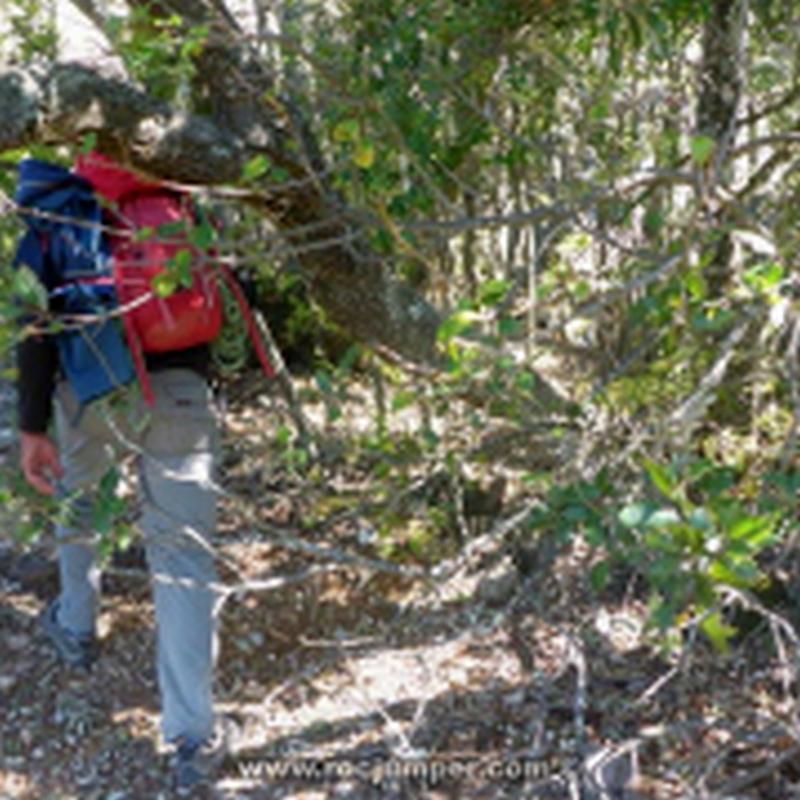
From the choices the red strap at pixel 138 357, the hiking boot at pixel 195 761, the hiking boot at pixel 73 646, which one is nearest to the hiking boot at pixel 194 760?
the hiking boot at pixel 195 761

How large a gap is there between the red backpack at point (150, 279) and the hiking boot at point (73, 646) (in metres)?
1.10

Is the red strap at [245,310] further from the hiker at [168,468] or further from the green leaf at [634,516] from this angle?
the green leaf at [634,516]

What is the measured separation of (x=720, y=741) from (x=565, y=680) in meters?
0.54

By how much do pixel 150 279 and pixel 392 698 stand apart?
1498mm

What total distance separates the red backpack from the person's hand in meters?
0.37

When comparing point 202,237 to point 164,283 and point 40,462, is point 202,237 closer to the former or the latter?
point 164,283

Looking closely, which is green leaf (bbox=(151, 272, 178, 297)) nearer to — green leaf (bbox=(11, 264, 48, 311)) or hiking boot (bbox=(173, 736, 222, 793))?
green leaf (bbox=(11, 264, 48, 311))

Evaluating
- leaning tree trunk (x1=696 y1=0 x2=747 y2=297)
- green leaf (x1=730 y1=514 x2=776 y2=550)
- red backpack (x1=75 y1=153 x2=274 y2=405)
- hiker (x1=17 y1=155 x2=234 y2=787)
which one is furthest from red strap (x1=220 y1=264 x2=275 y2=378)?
green leaf (x1=730 y1=514 x2=776 y2=550)

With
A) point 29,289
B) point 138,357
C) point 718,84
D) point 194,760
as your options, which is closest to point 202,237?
point 29,289

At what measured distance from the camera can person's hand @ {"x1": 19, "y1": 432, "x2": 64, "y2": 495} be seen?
3.05 metres

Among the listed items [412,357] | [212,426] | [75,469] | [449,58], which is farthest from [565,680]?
[449,58]

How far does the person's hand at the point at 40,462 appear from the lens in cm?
305

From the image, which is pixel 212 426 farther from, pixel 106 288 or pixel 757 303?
pixel 757 303

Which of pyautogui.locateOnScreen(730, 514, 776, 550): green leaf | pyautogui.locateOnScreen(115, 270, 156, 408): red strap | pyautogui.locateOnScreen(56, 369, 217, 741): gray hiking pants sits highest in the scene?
pyautogui.locateOnScreen(730, 514, 776, 550): green leaf
